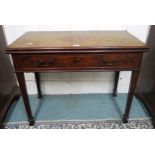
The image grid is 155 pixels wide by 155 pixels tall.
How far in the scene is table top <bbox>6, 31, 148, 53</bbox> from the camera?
1104 millimetres

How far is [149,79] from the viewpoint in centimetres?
154

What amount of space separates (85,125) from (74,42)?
74 cm

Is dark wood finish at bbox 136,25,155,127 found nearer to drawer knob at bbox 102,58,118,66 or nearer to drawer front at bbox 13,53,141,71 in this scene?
drawer front at bbox 13,53,141,71

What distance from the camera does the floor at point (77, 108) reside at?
156cm

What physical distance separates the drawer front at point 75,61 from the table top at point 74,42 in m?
0.06

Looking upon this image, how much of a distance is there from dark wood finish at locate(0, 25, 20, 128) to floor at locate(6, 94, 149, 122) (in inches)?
4.7

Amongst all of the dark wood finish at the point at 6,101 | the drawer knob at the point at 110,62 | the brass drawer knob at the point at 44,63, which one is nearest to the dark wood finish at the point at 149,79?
the drawer knob at the point at 110,62

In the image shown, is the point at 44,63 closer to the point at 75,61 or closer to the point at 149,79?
the point at 75,61

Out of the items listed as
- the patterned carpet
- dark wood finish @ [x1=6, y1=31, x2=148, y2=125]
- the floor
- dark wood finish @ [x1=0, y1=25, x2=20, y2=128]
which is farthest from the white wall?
dark wood finish @ [x1=6, y1=31, x2=148, y2=125]

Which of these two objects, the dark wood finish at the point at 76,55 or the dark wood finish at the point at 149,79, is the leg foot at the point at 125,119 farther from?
the dark wood finish at the point at 76,55
